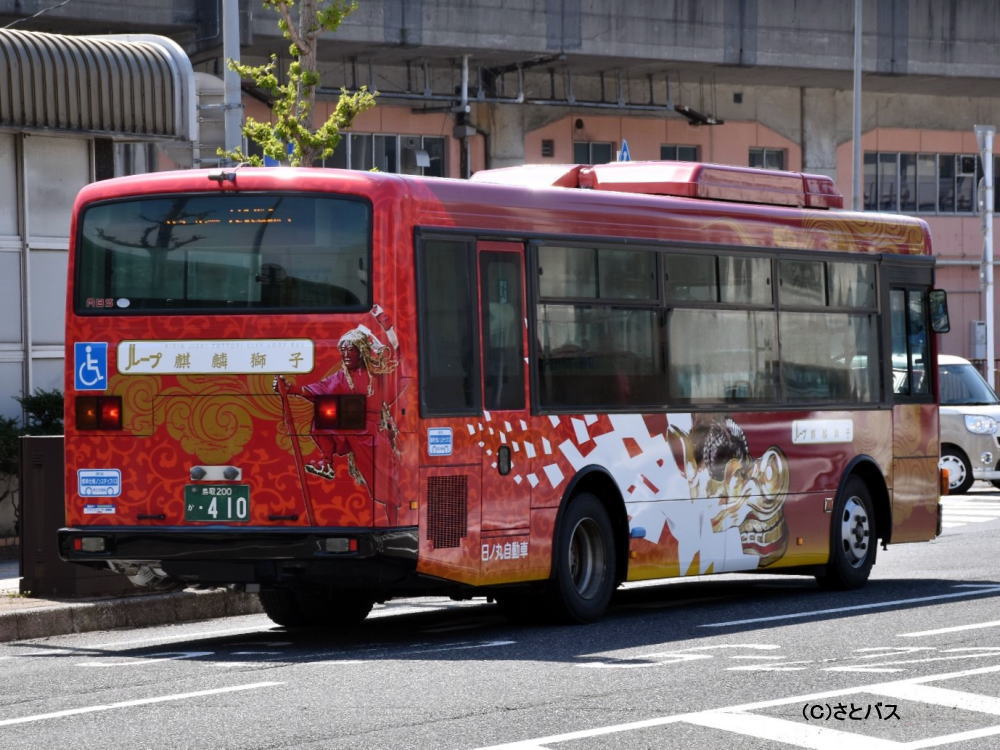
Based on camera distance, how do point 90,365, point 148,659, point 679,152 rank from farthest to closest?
point 679,152, point 90,365, point 148,659

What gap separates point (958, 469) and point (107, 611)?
18603mm

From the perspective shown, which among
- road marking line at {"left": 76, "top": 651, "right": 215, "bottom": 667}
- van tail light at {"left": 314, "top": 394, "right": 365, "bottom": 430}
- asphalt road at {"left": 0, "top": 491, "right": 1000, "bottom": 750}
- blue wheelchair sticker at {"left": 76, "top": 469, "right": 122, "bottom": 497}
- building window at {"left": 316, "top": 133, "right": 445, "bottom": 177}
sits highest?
building window at {"left": 316, "top": 133, "right": 445, "bottom": 177}

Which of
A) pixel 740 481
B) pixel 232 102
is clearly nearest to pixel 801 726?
pixel 740 481

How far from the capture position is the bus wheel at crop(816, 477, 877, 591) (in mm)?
16484

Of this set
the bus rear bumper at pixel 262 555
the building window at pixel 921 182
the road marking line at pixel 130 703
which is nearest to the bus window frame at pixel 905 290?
the bus rear bumper at pixel 262 555

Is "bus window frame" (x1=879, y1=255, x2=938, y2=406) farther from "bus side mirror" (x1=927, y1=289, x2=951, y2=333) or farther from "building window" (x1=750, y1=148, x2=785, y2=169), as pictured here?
"building window" (x1=750, y1=148, x2=785, y2=169)

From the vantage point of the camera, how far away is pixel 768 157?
45.0 meters

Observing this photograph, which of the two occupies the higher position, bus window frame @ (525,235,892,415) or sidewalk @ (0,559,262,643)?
bus window frame @ (525,235,892,415)

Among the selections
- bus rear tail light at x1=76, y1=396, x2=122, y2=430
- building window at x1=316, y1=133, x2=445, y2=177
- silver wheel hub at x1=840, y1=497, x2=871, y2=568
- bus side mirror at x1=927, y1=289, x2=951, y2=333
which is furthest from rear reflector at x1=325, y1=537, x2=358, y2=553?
building window at x1=316, y1=133, x2=445, y2=177

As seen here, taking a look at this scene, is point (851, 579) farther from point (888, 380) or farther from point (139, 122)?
point (139, 122)

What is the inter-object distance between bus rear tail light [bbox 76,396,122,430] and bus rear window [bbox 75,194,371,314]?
1.83 ft

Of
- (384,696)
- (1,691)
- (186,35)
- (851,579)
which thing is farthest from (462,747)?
(186,35)

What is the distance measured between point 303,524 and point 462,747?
3926 millimetres

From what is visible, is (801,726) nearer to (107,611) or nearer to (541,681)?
(541,681)
